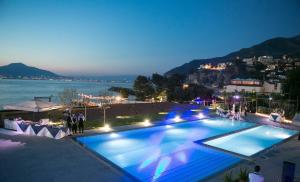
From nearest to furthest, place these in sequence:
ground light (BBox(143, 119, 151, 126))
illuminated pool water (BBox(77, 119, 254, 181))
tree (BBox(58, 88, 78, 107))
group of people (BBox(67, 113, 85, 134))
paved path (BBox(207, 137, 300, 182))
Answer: paved path (BBox(207, 137, 300, 182)) < illuminated pool water (BBox(77, 119, 254, 181)) < group of people (BBox(67, 113, 85, 134)) < ground light (BBox(143, 119, 151, 126)) < tree (BBox(58, 88, 78, 107))

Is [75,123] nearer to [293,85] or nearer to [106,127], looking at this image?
[106,127]

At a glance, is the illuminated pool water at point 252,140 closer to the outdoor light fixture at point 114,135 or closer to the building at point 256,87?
the outdoor light fixture at point 114,135

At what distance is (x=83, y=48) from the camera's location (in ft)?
164

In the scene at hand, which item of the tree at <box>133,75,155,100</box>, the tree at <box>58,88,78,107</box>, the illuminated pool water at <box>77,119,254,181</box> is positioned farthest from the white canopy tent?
the tree at <box>133,75,155,100</box>

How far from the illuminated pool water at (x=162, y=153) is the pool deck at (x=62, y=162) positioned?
853 mm

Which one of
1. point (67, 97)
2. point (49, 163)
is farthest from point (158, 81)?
point (49, 163)

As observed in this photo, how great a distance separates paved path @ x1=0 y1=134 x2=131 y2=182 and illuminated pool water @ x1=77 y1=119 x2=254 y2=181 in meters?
0.99

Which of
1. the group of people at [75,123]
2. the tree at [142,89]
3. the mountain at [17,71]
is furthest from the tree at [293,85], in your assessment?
the mountain at [17,71]

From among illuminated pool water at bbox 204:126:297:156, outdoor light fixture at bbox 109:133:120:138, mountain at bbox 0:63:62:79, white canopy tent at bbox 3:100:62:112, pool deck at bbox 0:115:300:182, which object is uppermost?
mountain at bbox 0:63:62:79

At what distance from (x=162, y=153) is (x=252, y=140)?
6055mm

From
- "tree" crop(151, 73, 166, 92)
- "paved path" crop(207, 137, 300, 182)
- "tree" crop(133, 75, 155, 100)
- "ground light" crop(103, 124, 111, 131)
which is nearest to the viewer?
"paved path" crop(207, 137, 300, 182)

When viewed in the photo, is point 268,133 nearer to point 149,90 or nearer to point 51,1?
point 51,1

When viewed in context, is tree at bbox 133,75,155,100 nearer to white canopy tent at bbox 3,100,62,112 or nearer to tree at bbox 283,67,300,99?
tree at bbox 283,67,300,99

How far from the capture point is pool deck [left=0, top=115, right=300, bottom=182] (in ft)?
20.8
